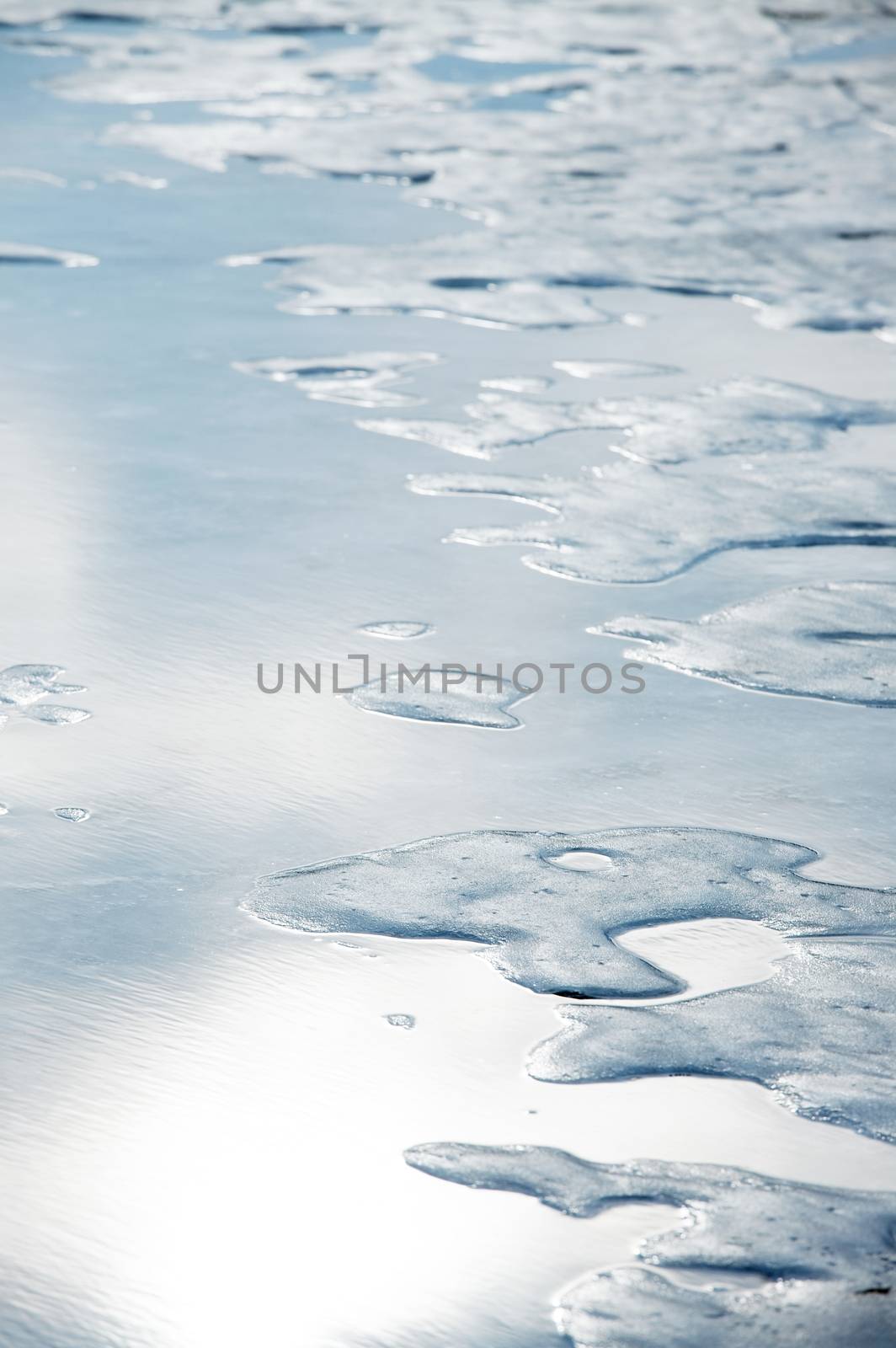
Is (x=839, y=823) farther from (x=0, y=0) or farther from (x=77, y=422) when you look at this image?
(x=0, y=0)

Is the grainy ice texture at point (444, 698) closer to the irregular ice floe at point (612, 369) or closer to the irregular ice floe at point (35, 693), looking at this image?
the irregular ice floe at point (35, 693)

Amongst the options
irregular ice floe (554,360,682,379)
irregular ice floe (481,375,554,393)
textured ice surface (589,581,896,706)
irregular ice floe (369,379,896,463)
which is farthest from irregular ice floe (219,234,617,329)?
textured ice surface (589,581,896,706)

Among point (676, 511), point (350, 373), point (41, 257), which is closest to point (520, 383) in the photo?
point (350, 373)

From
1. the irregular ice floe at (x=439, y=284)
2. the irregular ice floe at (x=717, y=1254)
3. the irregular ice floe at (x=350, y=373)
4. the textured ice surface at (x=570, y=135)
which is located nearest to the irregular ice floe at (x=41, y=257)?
the irregular ice floe at (x=439, y=284)

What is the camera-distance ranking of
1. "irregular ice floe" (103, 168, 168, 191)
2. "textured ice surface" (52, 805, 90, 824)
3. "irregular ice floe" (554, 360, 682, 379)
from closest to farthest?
1. "textured ice surface" (52, 805, 90, 824)
2. "irregular ice floe" (554, 360, 682, 379)
3. "irregular ice floe" (103, 168, 168, 191)

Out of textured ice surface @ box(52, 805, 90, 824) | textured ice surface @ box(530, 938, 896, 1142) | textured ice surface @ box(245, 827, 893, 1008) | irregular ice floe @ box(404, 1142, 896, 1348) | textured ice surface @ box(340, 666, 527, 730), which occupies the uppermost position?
textured ice surface @ box(340, 666, 527, 730)

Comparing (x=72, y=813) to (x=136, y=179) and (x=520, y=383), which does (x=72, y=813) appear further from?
(x=136, y=179)

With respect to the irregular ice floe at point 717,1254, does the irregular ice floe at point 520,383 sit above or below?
above

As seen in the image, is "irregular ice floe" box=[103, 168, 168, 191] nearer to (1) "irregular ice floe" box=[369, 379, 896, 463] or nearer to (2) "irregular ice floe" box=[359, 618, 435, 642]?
(1) "irregular ice floe" box=[369, 379, 896, 463]

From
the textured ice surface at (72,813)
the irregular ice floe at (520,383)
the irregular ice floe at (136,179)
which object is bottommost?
the textured ice surface at (72,813)
